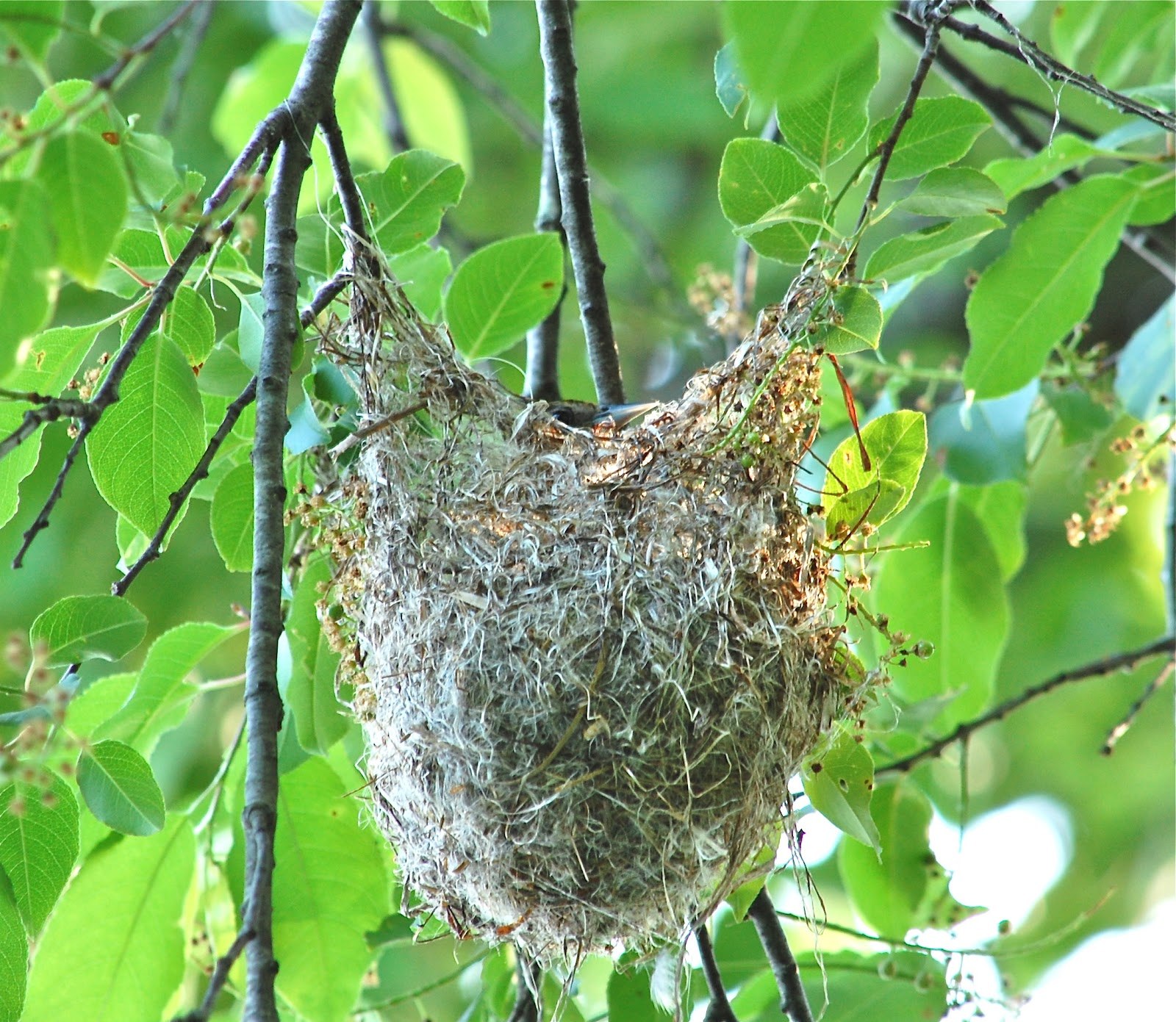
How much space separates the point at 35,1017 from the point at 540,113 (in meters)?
4.10

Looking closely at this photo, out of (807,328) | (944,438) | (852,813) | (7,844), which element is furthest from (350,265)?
(944,438)

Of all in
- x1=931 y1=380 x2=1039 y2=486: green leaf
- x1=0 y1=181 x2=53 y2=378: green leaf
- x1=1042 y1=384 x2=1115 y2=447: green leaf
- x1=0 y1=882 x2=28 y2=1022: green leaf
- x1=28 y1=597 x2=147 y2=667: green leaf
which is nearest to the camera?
x1=0 y1=181 x2=53 y2=378: green leaf

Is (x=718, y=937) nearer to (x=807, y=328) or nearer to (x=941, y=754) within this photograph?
(x=941, y=754)

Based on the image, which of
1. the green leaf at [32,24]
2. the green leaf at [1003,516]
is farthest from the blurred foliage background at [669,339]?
the green leaf at [32,24]

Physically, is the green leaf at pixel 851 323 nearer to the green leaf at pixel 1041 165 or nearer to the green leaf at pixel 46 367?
the green leaf at pixel 1041 165

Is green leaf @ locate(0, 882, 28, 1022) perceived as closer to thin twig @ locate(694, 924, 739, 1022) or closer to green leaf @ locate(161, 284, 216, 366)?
green leaf @ locate(161, 284, 216, 366)

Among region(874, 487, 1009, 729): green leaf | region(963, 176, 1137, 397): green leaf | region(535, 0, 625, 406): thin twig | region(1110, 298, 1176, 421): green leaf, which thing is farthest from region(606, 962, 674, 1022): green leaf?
region(1110, 298, 1176, 421): green leaf

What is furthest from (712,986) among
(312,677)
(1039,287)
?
(1039,287)

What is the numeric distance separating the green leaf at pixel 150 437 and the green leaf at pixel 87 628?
0.55 ft

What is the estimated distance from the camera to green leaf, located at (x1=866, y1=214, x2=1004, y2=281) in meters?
1.48

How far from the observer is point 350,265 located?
1706 millimetres

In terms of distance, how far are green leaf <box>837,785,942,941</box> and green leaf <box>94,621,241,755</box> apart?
1.22 meters

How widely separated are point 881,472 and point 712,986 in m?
0.83

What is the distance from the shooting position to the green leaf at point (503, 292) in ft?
6.11
